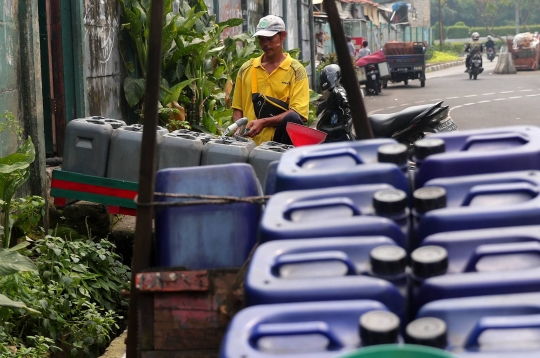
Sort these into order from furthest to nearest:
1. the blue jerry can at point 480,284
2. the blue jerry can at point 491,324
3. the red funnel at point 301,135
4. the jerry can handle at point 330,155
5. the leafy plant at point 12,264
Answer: the red funnel at point 301,135, the leafy plant at point 12,264, the jerry can handle at point 330,155, the blue jerry can at point 480,284, the blue jerry can at point 491,324

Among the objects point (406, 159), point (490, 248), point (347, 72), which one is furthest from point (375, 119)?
point (490, 248)

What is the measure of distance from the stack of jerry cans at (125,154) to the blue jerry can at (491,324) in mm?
3165

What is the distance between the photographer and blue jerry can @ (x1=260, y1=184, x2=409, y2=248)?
2451mm

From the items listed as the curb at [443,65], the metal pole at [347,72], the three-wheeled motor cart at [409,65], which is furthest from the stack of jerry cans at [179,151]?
the curb at [443,65]

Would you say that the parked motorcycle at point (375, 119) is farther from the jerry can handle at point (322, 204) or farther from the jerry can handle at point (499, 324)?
the jerry can handle at point (499, 324)

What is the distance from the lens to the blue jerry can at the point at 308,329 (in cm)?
197

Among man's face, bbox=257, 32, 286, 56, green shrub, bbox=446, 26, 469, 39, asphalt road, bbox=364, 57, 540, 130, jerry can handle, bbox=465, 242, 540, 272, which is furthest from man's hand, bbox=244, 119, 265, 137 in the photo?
green shrub, bbox=446, 26, 469, 39

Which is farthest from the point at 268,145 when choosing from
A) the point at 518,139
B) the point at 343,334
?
the point at 343,334

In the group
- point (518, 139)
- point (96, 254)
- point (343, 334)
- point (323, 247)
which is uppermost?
point (518, 139)

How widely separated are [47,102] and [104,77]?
3.13 feet

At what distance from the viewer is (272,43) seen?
18.2ft

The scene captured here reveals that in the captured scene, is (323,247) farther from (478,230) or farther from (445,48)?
(445,48)

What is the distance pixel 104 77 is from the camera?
7.73 meters

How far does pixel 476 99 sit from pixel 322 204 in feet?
57.5
